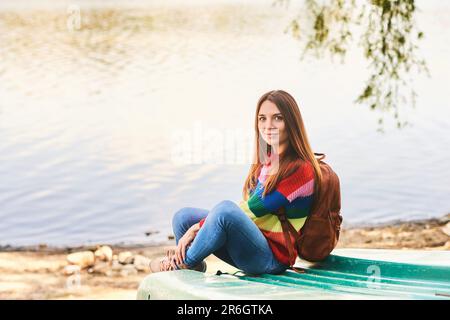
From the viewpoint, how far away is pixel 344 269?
247 centimetres

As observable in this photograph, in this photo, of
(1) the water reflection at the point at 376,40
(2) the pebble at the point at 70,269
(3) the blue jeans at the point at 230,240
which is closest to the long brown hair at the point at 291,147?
(3) the blue jeans at the point at 230,240

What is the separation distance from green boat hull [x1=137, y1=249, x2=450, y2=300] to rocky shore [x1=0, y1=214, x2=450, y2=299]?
603 mm

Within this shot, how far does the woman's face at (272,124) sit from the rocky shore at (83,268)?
0.75 metres

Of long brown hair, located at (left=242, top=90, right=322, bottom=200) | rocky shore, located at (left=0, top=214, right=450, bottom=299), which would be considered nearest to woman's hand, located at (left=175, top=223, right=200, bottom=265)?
long brown hair, located at (left=242, top=90, right=322, bottom=200)

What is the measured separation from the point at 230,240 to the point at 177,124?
124 cm

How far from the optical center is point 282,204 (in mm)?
2305

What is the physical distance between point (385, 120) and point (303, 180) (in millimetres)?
1408

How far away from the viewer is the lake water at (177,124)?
3328 millimetres

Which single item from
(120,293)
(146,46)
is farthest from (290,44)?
(120,293)

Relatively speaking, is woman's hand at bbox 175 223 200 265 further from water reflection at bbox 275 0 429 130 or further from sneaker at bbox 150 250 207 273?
water reflection at bbox 275 0 429 130

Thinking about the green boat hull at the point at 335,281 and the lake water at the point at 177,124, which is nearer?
the green boat hull at the point at 335,281

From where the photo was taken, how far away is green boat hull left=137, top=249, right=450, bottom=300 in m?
2.26

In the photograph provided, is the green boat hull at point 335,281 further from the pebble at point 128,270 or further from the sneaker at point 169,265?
the pebble at point 128,270

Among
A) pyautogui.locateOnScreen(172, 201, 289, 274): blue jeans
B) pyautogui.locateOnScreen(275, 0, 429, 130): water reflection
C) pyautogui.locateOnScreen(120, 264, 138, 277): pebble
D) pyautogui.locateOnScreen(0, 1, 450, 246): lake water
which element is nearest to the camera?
pyautogui.locateOnScreen(172, 201, 289, 274): blue jeans
